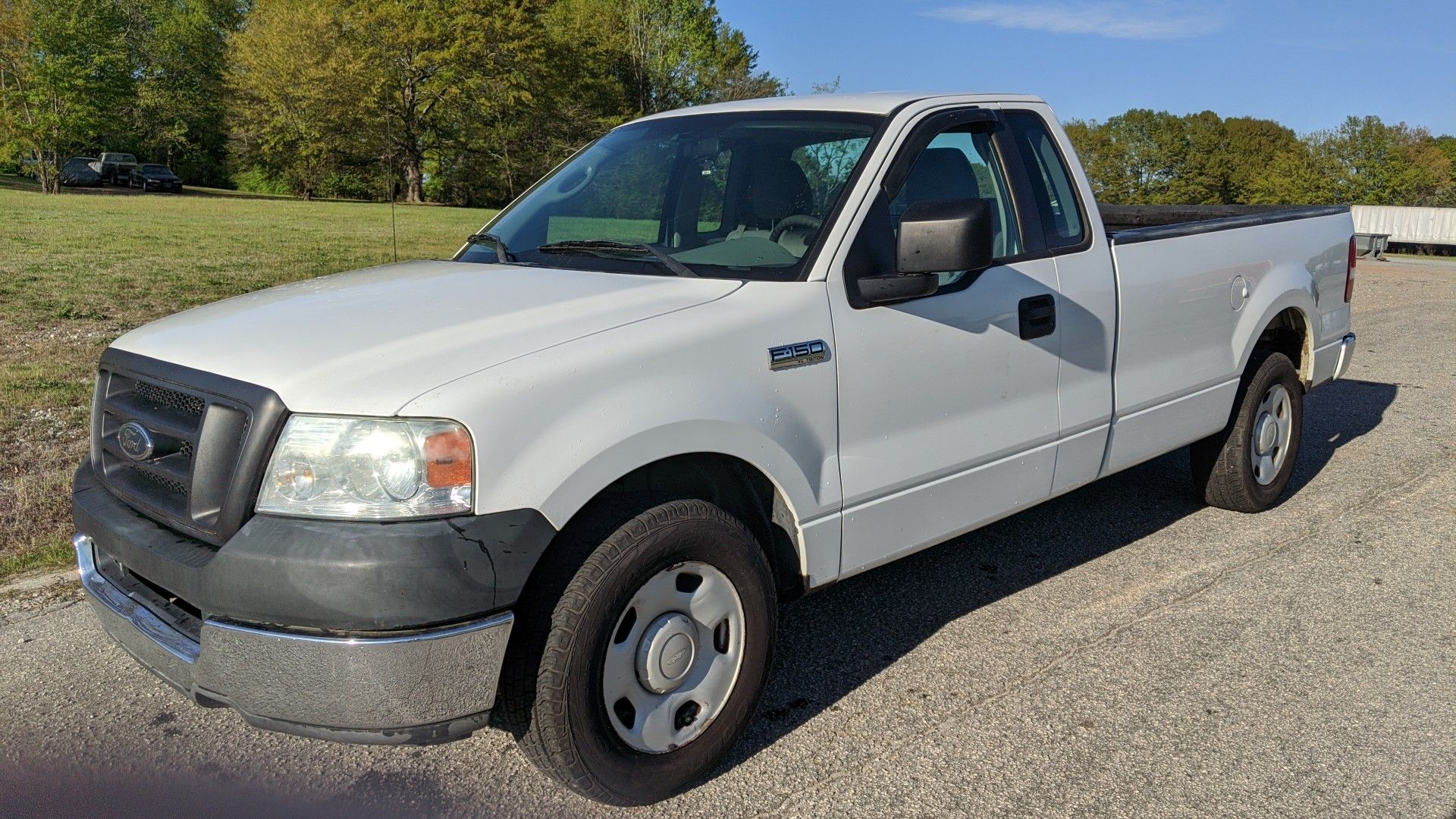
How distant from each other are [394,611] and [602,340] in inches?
32.3

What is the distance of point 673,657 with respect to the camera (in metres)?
2.99

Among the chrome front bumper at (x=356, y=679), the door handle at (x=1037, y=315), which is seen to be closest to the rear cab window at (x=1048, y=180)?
the door handle at (x=1037, y=315)

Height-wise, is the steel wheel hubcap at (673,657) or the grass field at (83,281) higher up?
the grass field at (83,281)

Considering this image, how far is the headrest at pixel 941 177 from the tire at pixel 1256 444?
2.06m

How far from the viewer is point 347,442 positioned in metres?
2.58

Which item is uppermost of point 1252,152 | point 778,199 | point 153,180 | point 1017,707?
point 1252,152

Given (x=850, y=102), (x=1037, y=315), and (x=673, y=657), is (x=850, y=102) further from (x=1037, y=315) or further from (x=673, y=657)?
(x=673, y=657)

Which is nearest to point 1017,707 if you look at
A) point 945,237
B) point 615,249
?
point 945,237

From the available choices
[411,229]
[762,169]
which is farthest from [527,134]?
[762,169]

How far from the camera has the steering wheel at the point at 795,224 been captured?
3.52m

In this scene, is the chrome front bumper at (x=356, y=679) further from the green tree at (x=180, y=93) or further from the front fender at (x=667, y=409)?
the green tree at (x=180, y=93)

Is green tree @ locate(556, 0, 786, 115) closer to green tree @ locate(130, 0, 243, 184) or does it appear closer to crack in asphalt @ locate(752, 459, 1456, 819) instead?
green tree @ locate(130, 0, 243, 184)

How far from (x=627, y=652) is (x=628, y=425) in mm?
579

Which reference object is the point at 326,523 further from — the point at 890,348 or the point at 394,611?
the point at 890,348
